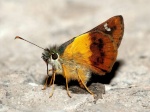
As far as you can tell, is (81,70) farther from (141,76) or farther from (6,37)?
(6,37)

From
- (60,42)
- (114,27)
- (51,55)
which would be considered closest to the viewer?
(51,55)

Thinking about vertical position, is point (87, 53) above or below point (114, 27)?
below

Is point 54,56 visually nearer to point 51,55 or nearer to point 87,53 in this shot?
point 51,55

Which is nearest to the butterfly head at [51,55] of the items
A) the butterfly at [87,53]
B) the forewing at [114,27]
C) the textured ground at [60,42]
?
the butterfly at [87,53]

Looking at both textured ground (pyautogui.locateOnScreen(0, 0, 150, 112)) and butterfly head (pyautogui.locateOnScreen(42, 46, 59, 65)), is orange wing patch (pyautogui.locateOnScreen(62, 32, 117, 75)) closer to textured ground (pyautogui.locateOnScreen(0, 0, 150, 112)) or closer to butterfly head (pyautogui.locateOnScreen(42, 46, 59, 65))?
butterfly head (pyautogui.locateOnScreen(42, 46, 59, 65))

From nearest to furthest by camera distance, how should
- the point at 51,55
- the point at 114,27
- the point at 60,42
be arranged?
the point at 51,55
the point at 114,27
the point at 60,42

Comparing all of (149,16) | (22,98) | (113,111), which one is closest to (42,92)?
(22,98)

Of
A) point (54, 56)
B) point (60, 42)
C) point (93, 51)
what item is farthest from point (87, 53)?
point (60, 42)

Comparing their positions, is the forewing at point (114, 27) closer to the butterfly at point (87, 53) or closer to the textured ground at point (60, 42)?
the butterfly at point (87, 53)
